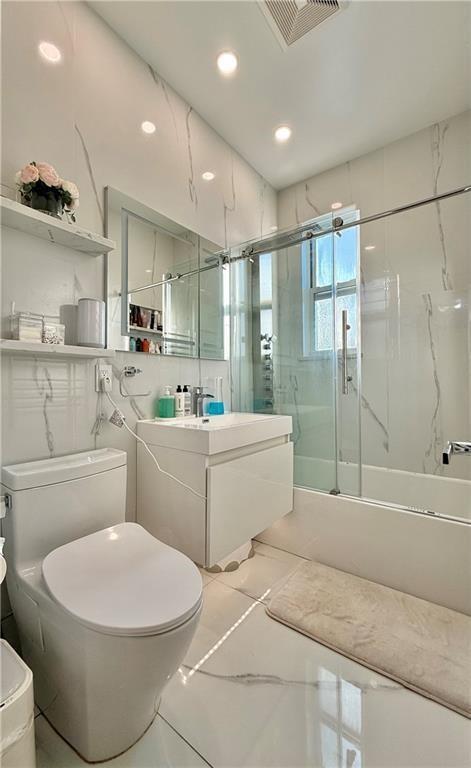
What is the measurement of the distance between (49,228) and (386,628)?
2.05 m

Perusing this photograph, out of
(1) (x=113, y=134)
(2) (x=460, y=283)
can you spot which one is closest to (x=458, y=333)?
(2) (x=460, y=283)

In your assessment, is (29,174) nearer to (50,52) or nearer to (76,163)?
(76,163)

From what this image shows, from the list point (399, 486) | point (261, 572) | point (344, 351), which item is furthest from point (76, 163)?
point (399, 486)

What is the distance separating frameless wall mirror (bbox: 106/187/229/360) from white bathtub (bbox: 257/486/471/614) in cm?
114

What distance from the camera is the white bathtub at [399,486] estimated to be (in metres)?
1.92

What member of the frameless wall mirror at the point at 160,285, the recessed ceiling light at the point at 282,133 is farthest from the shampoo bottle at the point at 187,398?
the recessed ceiling light at the point at 282,133

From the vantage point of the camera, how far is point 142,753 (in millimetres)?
929

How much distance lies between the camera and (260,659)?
1.24m

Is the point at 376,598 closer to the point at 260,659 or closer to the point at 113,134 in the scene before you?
the point at 260,659

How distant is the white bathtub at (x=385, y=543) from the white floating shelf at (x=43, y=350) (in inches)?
54.2

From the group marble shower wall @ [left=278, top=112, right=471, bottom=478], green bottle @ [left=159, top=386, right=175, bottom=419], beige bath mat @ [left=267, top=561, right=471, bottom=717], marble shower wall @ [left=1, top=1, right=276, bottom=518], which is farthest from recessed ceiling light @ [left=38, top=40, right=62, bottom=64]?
beige bath mat @ [left=267, top=561, right=471, bottom=717]

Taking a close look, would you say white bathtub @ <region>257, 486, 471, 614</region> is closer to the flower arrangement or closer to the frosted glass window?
the frosted glass window

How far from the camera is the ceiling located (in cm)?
150

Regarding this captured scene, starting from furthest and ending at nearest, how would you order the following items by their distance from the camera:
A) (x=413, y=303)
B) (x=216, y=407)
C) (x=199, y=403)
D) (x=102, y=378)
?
(x=413, y=303) → (x=216, y=407) → (x=199, y=403) → (x=102, y=378)
